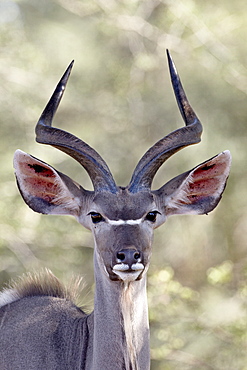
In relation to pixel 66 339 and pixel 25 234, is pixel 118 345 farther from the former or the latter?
pixel 25 234

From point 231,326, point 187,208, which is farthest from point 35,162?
point 231,326

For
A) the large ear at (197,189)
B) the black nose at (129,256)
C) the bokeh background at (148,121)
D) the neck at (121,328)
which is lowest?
the neck at (121,328)

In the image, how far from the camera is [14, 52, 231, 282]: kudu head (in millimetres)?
4105

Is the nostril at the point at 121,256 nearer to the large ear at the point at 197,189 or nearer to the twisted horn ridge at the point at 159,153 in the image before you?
the twisted horn ridge at the point at 159,153

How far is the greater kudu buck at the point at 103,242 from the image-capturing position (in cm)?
413

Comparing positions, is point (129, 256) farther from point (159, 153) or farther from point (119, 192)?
point (159, 153)

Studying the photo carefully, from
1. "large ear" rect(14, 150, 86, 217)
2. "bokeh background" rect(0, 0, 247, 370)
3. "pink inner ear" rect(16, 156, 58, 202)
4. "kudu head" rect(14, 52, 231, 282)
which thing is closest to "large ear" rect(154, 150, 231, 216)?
"kudu head" rect(14, 52, 231, 282)

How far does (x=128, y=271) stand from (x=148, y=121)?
8589 mm

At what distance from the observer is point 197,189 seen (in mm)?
4652

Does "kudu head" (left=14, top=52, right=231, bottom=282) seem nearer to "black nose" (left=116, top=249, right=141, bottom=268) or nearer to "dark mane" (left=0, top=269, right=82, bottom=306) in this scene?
"black nose" (left=116, top=249, right=141, bottom=268)

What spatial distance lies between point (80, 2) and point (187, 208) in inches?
303

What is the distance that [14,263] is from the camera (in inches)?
452

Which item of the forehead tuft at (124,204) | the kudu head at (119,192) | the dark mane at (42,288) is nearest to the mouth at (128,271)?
the kudu head at (119,192)

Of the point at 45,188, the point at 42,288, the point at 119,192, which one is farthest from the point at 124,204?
the point at 42,288
